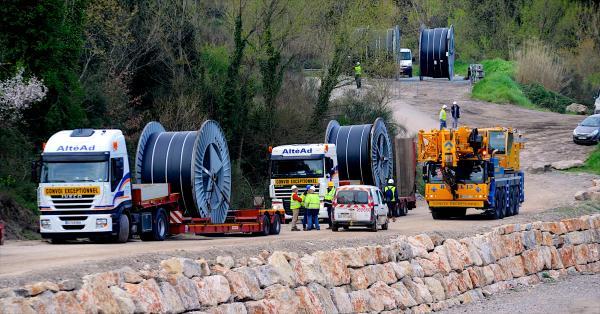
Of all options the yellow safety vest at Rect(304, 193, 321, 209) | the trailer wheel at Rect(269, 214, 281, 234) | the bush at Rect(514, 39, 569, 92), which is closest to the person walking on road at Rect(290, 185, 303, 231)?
the yellow safety vest at Rect(304, 193, 321, 209)

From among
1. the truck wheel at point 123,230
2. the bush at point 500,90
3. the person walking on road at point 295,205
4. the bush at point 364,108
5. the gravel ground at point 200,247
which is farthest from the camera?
the bush at point 500,90

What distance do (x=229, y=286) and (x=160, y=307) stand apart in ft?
7.40

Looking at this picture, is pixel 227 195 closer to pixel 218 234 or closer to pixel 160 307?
pixel 218 234

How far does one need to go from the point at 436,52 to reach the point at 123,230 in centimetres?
5357

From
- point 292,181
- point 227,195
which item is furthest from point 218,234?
point 292,181

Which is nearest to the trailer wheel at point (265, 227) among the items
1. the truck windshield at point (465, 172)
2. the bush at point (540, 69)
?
the truck windshield at point (465, 172)

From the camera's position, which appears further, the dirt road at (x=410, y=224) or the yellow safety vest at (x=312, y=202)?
the yellow safety vest at (x=312, y=202)

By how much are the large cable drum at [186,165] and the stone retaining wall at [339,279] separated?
991 centimetres

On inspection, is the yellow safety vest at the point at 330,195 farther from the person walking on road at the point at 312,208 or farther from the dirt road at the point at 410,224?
the dirt road at the point at 410,224

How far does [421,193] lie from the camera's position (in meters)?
57.6

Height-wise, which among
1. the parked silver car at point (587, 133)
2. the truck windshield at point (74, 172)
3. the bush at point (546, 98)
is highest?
the bush at point (546, 98)

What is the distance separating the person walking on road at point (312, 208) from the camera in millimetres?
37688

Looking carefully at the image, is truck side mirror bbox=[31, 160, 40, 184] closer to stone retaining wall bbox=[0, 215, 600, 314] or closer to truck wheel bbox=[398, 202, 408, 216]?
stone retaining wall bbox=[0, 215, 600, 314]

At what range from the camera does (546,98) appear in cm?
8431
